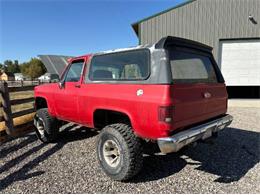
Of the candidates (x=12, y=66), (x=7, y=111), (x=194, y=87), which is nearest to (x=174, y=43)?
(x=194, y=87)

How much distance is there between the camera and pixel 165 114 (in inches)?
112

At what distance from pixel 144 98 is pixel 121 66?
0.97 m

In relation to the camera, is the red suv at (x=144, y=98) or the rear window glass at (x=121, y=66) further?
the rear window glass at (x=121, y=66)

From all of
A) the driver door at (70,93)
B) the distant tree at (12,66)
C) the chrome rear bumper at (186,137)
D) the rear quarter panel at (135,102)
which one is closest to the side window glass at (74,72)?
the driver door at (70,93)

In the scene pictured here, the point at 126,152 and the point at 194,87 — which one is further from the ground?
the point at 194,87

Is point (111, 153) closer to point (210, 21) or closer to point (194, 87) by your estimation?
point (194, 87)

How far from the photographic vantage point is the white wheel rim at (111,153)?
3.62 m

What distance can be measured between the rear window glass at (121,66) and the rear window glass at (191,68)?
1.40 feet

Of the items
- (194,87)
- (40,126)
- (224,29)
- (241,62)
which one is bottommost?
(40,126)

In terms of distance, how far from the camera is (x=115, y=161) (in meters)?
3.65

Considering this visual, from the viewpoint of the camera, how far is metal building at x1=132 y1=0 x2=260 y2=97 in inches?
495

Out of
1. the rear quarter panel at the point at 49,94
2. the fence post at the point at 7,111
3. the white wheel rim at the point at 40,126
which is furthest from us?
the fence post at the point at 7,111

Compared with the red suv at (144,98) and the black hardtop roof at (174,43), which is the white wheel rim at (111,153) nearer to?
the red suv at (144,98)

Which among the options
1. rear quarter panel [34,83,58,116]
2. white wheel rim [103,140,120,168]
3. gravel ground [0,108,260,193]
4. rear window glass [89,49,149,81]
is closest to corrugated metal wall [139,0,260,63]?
gravel ground [0,108,260,193]
